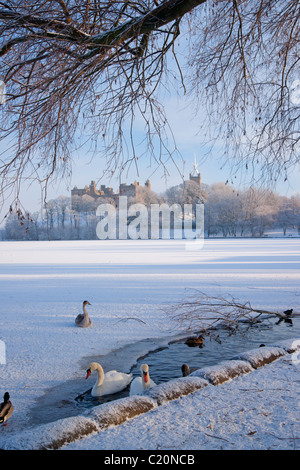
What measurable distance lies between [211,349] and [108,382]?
1.77m

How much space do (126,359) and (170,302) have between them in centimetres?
311

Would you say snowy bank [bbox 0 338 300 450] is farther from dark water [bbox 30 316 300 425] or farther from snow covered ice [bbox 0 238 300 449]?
dark water [bbox 30 316 300 425]

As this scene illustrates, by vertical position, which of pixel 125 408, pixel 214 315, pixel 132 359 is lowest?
pixel 132 359

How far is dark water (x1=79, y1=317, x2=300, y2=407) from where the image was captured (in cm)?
466

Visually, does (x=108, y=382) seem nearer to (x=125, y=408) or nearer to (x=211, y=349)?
(x=125, y=408)

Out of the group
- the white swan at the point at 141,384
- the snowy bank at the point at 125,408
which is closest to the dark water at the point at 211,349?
the white swan at the point at 141,384

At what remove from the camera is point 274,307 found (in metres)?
7.64

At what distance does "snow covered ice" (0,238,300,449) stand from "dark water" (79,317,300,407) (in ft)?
1.07

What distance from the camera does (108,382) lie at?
13.8 feet

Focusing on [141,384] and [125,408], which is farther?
[141,384]

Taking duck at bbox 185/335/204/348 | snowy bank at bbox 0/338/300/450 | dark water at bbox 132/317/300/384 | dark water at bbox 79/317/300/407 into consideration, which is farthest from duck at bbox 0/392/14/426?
duck at bbox 185/335/204/348

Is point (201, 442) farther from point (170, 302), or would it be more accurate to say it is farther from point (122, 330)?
point (170, 302)

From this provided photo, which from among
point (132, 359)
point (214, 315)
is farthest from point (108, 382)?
point (214, 315)

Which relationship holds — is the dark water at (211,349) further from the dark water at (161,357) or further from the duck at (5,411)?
the duck at (5,411)
